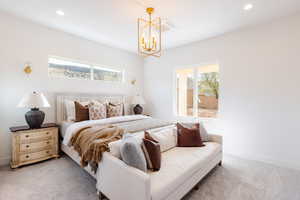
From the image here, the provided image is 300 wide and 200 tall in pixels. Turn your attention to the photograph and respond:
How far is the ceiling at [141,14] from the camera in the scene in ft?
7.55

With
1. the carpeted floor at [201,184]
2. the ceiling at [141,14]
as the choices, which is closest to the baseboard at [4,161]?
the carpeted floor at [201,184]

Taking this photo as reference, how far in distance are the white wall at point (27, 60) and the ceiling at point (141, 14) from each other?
235mm

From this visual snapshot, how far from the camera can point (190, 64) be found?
13.0 feet

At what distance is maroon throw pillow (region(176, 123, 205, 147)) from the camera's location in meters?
2.42

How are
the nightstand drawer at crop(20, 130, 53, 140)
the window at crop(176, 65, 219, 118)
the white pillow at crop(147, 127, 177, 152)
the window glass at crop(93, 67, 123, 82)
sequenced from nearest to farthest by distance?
the white pillow at crop(147, 127, 177, 152), the nightstand drawer at crop(20, 130, 53, 140), the window at crop(176, 65, 219, 118), the window glass at crop(93, 67, 123, 82)

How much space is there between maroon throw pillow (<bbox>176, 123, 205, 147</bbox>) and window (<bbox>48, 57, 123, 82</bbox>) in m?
2.75

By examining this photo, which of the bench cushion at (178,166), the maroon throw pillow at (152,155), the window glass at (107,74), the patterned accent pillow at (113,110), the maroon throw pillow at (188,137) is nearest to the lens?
the bench cushion at (178,166)

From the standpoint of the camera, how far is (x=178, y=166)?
1754mm

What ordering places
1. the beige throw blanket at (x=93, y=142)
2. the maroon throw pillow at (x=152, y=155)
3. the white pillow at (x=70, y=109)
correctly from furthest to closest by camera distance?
the white pillow at (x=70, y=109)
the beige throw blanket at (x=93, y=142)
the maroon throw pillow at (x=152, y=155)

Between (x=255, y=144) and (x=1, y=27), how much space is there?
5276 millimetres

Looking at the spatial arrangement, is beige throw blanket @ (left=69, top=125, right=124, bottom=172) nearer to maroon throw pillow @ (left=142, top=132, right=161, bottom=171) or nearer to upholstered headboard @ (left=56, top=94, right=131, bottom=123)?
→ maroon throw pillow @ (left=142, top=132, right=161, bottom=171)

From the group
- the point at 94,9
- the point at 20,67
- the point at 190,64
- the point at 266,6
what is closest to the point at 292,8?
the point at 266,6

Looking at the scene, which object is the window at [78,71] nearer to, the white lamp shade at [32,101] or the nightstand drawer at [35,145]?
the white lamp shade at [32,101]

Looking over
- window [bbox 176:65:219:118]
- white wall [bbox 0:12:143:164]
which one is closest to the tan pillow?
white wall [bbox 0:12:143:164]
